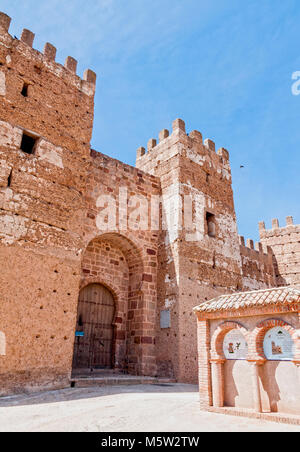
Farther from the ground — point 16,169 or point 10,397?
point 16,169

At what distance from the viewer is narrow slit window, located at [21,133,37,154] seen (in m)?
8.61

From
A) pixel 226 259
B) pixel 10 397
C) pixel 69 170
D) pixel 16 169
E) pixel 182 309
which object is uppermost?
pixel 69 170

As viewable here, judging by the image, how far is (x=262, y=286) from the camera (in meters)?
17.9

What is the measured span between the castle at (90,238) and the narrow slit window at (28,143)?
0.03 metres

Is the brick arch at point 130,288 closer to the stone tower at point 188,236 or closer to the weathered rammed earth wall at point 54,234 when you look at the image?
the weathered rammed earth wall at point 54,234

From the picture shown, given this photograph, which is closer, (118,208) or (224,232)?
(118,208)

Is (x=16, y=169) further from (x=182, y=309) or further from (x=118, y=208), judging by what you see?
(x=182, y=309)

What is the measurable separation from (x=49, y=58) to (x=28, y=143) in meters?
2.71

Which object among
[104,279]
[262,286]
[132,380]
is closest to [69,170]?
[104,279]

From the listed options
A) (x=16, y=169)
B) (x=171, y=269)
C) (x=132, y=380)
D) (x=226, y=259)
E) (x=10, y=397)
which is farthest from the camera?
(x=226, y=259)

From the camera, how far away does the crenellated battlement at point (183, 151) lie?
12.2m

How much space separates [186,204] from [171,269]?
92.6 inches

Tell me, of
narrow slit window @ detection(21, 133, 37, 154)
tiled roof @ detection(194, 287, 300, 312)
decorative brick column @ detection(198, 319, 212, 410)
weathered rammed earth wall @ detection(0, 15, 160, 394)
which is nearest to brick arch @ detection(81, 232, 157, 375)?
weathered rammed earth wall @ detection(0, 15, 160, 394)

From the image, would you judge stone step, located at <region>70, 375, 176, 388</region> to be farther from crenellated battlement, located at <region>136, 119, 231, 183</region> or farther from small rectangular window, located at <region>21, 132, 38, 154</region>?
crenellated battlement, located at <region>136, 119, 231, 183</region>
